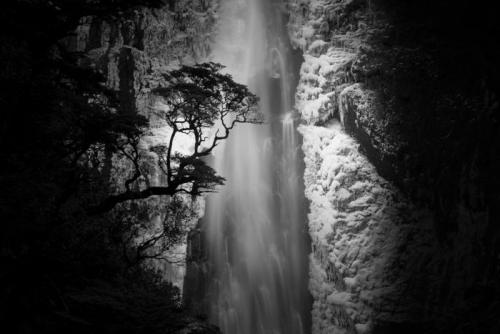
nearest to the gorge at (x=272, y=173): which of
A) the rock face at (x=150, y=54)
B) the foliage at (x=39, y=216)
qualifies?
the foliage at (x=39, y=216)

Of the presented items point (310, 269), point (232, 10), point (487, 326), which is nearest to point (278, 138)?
point (310, 269)

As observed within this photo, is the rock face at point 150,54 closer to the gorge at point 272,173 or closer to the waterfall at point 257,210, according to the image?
the gorge at point 272,173

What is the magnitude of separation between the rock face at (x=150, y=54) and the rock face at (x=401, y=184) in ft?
30.6

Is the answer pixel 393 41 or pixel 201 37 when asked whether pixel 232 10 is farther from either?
pixel 393 41

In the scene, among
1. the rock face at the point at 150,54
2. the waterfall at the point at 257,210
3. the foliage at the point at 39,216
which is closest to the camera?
the foliage at the point at 39,216

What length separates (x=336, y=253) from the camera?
608 inches

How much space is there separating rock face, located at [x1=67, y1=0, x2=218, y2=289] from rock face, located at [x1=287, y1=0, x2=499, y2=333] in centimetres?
933

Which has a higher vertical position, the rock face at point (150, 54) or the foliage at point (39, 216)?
the rock face at point (150, 54)

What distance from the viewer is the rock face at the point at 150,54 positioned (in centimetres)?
1966

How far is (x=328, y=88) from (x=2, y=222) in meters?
17.4

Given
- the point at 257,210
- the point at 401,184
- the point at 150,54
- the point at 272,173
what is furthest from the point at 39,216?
the point at 150,54

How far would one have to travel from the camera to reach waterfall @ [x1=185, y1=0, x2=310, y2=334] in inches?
734

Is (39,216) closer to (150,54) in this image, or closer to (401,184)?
(401,184)

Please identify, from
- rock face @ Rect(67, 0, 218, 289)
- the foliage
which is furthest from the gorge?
rock face @ Rect(67, 0, 218, 289)
